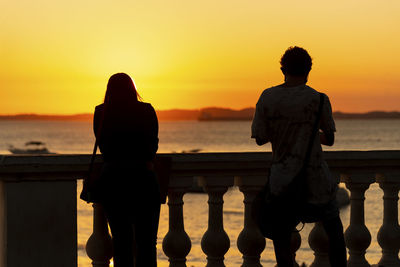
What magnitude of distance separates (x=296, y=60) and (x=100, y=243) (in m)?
2.01

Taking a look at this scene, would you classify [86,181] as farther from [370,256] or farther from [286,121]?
[370,256]

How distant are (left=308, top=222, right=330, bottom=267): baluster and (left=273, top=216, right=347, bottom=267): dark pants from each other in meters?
0.76

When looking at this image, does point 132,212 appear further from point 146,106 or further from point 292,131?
point 292,131

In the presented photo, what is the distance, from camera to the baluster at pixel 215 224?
5941 mm

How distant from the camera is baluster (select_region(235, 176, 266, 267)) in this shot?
6.00 meters

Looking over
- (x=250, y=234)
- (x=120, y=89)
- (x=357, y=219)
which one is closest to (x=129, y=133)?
(x=120, y=89)

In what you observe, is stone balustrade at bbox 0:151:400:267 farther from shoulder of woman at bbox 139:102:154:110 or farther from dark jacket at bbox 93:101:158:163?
shoulder of woman at bbox 139:102:154:110

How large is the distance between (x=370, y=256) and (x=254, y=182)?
23.9 m

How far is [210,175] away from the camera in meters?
5.94

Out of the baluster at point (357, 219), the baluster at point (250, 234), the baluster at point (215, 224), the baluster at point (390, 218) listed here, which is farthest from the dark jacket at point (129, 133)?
the baluster at point (390, 218)

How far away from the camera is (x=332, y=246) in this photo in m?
5.34

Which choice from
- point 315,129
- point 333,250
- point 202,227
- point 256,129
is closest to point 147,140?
point 256,129

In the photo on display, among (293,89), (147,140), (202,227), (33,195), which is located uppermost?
(293,89)

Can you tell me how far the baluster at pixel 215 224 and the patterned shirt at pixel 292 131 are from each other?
878 millimetres
